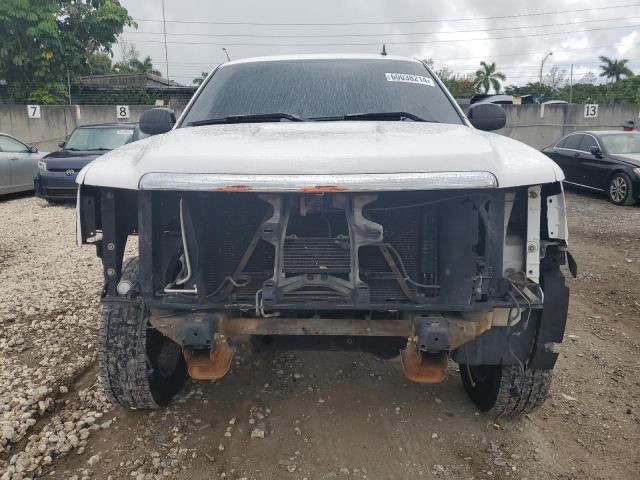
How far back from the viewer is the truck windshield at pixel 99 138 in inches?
432

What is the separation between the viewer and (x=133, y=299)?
2531 mm

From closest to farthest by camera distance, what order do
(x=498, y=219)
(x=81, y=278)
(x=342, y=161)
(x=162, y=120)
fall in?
(x=342, y=161)
(x=498, y=219)
(x=162, y=120)
(x=81, y=278)

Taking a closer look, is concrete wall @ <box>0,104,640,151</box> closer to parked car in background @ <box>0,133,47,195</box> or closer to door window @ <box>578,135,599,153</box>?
parked car in background @ <box>0,133,47,195</box>

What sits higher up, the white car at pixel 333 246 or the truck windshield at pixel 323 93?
the truck windshield at pixel 323 93

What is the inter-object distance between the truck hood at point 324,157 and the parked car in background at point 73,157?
8341mm

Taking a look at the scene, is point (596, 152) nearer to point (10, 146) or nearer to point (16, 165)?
point (16, 165)

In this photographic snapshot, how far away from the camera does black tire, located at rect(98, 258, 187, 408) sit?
2785mm

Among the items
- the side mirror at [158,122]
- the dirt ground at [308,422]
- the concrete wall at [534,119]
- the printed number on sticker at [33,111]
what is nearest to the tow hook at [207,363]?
the dirt ground at [308,422]

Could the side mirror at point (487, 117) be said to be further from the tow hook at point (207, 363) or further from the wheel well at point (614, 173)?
the wheel well at point (614, 173)

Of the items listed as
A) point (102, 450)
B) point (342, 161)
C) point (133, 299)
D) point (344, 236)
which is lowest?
point (102, 450)

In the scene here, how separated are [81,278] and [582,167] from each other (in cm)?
1011

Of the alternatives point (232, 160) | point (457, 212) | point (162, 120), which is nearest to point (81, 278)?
point (162, 120)

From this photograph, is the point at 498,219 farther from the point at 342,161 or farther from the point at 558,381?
the point at 558,381

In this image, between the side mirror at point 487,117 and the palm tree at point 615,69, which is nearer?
the side mirror at point 487,117
